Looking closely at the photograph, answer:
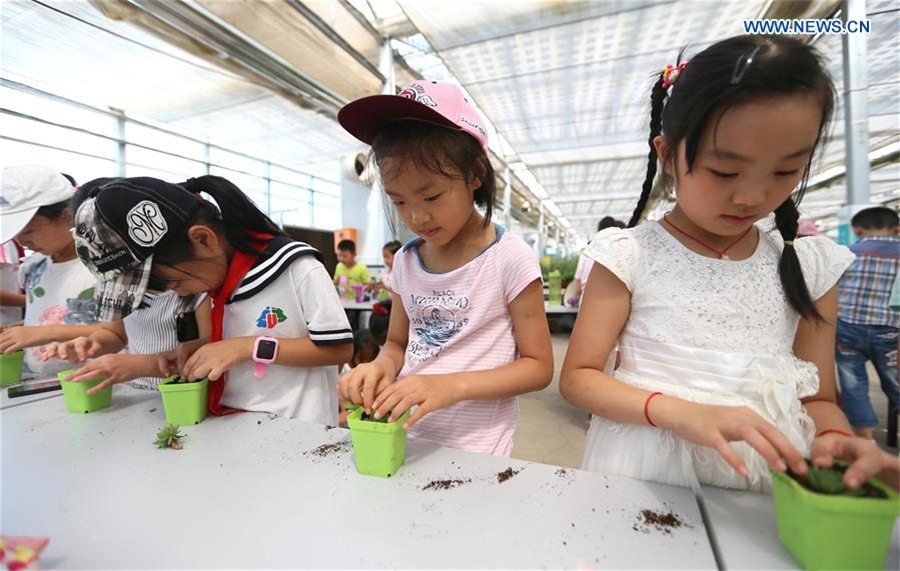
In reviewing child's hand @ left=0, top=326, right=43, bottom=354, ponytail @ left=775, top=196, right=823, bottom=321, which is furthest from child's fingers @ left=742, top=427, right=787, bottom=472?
child's hand @ left=0, top=326, right=43, bottom=354

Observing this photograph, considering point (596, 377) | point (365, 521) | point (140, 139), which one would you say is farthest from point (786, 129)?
point (140, 139)

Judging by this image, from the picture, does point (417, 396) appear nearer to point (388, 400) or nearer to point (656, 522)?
point (388, 400)

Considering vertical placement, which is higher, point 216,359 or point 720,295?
point 720,295

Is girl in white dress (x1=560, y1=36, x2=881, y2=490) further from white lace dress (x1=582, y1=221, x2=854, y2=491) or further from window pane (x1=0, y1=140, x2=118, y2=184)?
window pane (x1=0, y1=140, x2=118, y2=184)

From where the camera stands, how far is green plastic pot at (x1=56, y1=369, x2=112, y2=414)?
864mm

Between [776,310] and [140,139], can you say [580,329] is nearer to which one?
[776,310]

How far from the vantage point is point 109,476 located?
0.60 meters

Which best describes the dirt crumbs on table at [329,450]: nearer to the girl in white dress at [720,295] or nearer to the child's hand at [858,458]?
the girl in white dress at [720,295]

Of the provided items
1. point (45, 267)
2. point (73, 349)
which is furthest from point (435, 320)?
point (45, 267)

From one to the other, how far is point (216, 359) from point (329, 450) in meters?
0.32

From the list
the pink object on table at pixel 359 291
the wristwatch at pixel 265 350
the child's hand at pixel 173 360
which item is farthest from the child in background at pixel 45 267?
the pink object on table at pixel 359 291

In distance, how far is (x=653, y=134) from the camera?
71 centimetres

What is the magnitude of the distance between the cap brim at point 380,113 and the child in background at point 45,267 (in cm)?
101

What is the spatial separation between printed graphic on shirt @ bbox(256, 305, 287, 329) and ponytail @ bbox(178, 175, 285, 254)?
0.15 metres
